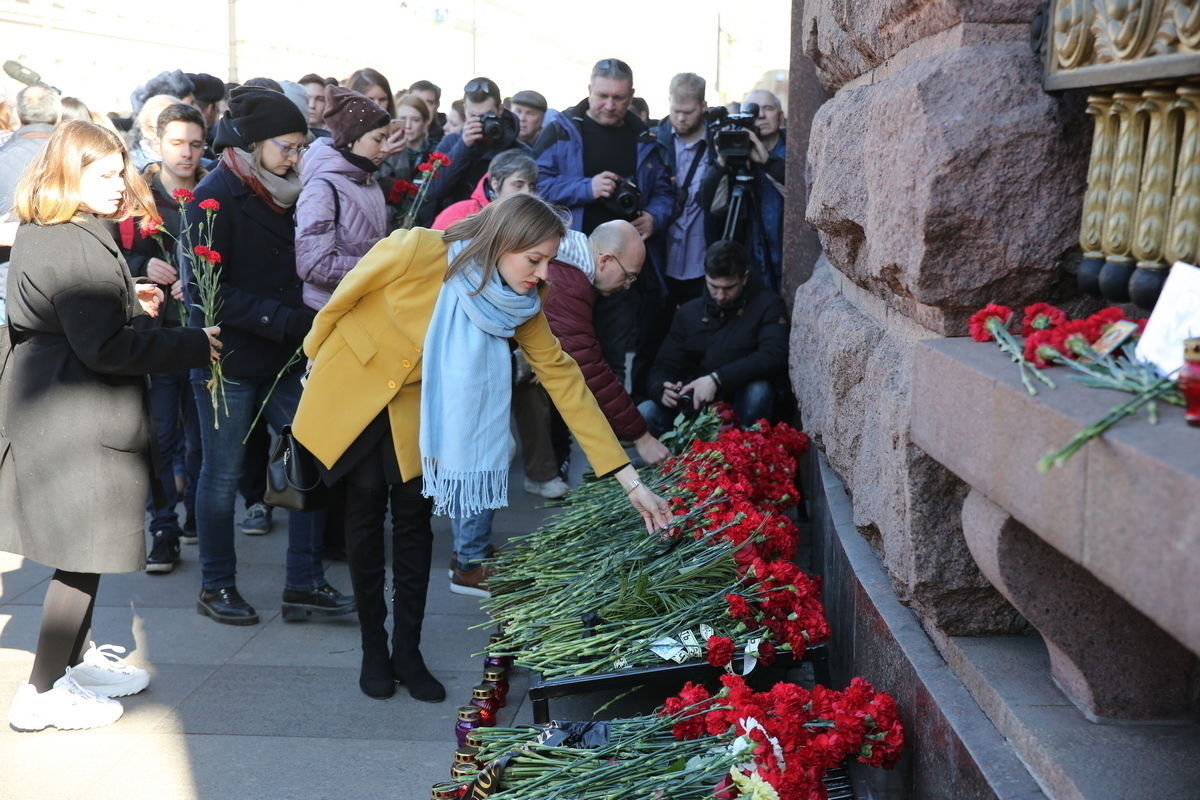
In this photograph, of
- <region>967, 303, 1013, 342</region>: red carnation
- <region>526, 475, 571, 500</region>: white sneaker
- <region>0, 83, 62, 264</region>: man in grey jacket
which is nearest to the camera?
<region>967, 303, 1013, 342</region>: red carnation

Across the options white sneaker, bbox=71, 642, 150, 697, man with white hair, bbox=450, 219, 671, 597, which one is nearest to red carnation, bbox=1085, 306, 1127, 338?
man with white hair, bbox=450, 219, 671, 597

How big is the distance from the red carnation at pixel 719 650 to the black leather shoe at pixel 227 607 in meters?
2.15

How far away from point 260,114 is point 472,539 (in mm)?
1745

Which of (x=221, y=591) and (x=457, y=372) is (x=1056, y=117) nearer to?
(x=457, y=372)

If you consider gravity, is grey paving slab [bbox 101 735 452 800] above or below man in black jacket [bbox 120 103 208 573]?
below

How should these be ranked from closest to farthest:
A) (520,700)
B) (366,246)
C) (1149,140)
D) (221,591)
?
(1149,140)
(520,700)
(221,591)
(366,246)

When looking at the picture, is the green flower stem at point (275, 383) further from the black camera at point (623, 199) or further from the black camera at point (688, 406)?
the black camera at point (623, 199)

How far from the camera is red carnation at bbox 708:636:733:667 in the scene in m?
3.05

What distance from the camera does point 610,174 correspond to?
6.32 meters

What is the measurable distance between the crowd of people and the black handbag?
119 mm

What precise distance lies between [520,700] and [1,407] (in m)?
1.72

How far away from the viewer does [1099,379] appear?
5.16 feet

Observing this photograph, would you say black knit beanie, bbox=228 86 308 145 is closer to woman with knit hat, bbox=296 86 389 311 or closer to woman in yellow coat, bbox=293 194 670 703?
woman with knit hat, bbox=296 86 389 311

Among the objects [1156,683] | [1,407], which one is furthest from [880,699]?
[1,407]
